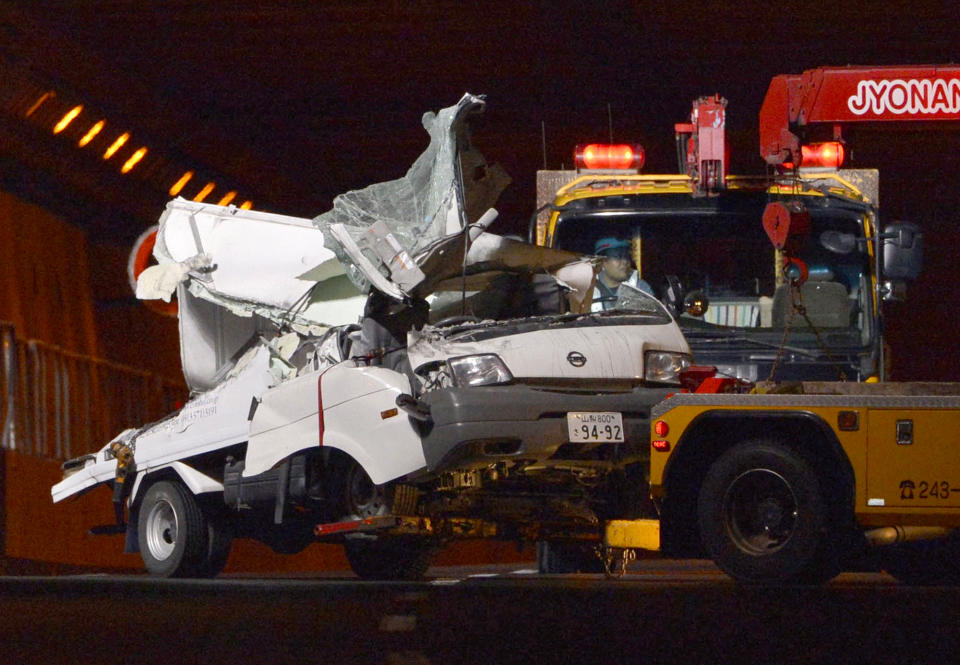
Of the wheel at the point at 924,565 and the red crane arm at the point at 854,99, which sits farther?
the red crane arm at the point at 854,99

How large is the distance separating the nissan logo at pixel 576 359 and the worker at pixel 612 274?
5.95 ft

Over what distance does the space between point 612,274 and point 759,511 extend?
3.39 m

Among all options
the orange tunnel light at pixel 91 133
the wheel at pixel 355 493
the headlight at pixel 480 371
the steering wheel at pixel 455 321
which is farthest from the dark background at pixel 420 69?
the headlight at pixel 480 371

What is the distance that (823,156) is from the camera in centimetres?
1467

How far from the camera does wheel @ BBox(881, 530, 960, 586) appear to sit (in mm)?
12758

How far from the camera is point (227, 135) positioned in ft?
79.9

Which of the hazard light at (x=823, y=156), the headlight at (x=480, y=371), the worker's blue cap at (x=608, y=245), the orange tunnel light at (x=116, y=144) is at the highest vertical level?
the orange tunnel light at (x=116, y=144)

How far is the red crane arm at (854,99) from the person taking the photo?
13664 mm

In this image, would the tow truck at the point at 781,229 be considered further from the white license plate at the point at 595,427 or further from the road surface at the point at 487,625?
the road surface at the point at 487,625

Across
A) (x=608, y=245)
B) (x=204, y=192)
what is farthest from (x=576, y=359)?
(x=204, y=192)

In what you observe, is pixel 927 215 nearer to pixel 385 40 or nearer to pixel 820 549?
pixel 385 40

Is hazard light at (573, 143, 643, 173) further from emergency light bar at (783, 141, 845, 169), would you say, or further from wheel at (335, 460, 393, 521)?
wheel at (335, 460, 393, 521)

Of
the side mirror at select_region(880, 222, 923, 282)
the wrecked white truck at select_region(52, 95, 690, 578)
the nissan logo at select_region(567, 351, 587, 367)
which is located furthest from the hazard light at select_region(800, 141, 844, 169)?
the nissan logo at select_region(567, 351, 587, 367)

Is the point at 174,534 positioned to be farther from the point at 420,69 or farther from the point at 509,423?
the point at 420,69
